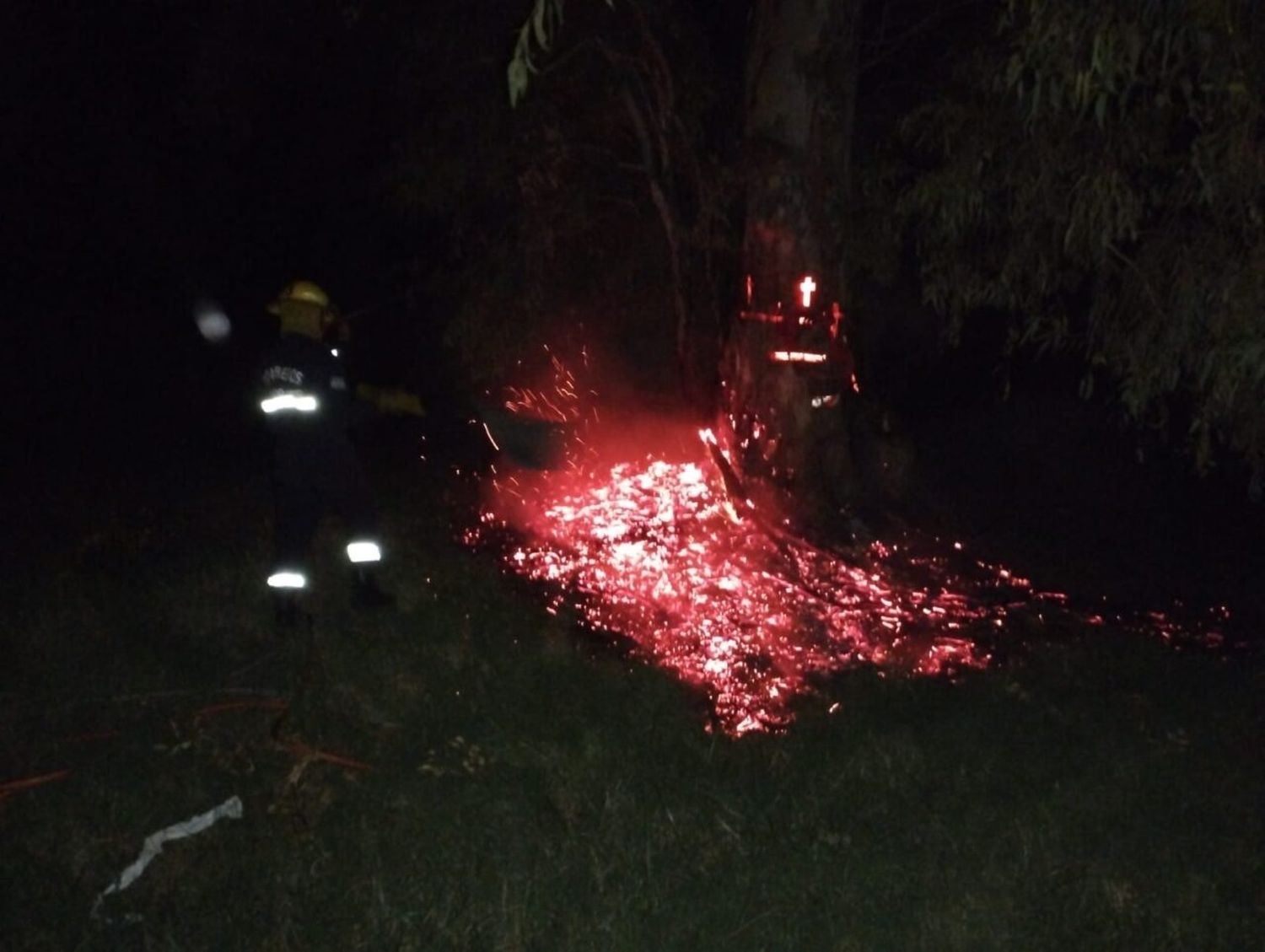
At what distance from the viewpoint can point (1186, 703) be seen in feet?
26.8

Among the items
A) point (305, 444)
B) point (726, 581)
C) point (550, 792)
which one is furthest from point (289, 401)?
point (726, 581)

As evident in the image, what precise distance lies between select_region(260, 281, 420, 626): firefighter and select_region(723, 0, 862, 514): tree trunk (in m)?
3.73

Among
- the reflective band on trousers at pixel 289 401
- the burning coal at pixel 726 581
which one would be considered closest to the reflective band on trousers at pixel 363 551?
the reflective band on trousers at pixel 289 401

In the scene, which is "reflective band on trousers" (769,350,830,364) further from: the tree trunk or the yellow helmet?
the yellow helmet

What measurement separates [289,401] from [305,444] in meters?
0.25

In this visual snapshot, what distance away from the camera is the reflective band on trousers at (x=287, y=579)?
7855mm

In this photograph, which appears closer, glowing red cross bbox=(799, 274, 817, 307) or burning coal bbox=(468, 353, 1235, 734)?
burning coal bbox=(468, 353, 1235, 734)

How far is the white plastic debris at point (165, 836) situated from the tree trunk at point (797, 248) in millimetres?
5802

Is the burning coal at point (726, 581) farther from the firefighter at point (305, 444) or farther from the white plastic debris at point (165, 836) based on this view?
the white plastic debris at point (165, 836)

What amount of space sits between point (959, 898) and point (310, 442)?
13.7 feet

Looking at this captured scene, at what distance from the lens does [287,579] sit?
7859mm

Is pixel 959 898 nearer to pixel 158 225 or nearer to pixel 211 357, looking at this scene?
pixel 211 357

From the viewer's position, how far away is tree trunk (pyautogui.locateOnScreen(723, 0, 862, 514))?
10492 millimetres

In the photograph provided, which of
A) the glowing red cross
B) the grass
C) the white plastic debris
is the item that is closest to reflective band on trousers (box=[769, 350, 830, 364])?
the glowing red cross
